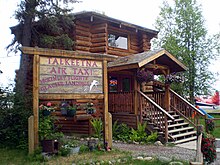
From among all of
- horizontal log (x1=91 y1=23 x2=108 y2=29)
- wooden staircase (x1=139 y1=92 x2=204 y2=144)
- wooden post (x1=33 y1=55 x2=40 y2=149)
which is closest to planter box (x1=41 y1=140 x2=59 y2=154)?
wooden post (x1=33 y1=55 x2=40 y2=149)

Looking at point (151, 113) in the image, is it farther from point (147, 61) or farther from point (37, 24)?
point (37, 24)

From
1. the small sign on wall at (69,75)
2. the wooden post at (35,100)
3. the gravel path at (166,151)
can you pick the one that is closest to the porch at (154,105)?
the gravel path at (166,151)

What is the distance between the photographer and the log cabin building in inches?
425

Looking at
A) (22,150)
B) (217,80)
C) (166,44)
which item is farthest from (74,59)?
(217,80)

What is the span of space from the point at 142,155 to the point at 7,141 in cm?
525

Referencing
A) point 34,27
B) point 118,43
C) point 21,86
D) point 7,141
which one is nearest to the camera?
point 7,141

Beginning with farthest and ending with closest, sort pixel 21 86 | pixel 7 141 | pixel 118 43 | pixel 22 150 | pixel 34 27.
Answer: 1. pixel 118 43
2. pixel 34 27
3. pixel 21 86
4. pixel 7 141
5. pixel 22 150

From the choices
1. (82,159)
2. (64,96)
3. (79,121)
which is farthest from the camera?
(79,121)

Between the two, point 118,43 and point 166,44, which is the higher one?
point 166,44

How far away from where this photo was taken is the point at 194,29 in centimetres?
2433

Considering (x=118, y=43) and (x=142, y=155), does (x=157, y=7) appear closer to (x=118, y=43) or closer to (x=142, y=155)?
(x=118, y=43)

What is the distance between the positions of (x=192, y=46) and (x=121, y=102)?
1535 cm

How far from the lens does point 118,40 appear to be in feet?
47.0

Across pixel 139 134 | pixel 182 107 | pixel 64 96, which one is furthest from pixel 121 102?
pixel 64 96
